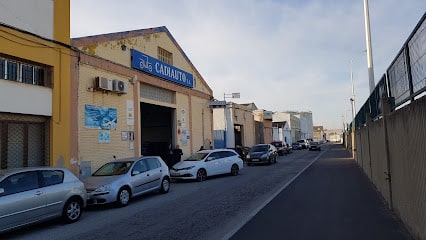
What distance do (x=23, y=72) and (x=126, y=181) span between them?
5.48 meters

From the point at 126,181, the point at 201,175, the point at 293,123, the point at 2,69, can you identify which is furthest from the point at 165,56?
the point at 293,123

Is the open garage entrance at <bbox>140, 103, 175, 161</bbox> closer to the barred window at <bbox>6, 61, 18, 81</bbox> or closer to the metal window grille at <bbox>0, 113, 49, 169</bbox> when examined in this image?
the metal window grille at <bbox>0, 113, 49, 169</bbox>

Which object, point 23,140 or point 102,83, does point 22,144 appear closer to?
point 23,140

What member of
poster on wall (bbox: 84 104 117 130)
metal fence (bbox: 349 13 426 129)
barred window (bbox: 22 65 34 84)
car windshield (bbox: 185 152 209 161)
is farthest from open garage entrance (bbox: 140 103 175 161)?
metal fence (bbox: 349 13 426 129)

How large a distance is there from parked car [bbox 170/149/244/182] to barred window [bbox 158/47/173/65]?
727 cm

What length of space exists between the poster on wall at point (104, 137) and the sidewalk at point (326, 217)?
867 cm

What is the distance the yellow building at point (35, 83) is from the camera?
13016 mm

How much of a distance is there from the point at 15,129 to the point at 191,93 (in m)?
15.4

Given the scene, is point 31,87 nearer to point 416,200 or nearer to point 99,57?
point 99,57

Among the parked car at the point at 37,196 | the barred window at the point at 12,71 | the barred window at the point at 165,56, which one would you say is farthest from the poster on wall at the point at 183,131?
the parked car at the point at 37,196

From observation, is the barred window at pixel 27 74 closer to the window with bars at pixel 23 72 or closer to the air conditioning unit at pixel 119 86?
the window with bars at pixel 23 72

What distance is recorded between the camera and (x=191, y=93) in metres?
27.8

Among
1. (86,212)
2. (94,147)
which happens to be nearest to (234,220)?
(86,212)

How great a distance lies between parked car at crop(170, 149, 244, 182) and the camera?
18.6 meters
